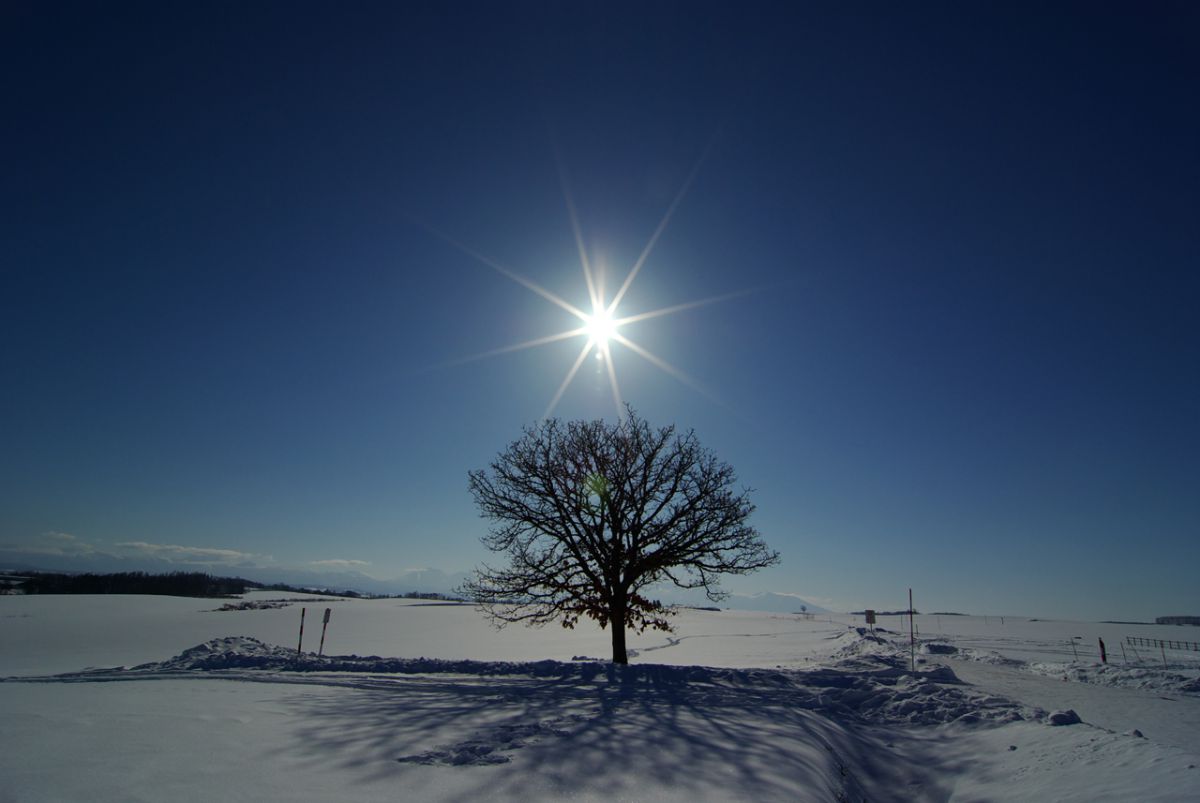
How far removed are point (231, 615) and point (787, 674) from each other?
5751cm

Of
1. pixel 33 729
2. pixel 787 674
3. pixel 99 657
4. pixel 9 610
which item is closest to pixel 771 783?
pixel 33 729

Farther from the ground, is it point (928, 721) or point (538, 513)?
point (538, 513)

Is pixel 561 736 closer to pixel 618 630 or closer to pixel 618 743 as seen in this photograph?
pixel 618 743

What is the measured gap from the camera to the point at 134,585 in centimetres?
11006

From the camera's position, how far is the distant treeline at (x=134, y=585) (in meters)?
96.5

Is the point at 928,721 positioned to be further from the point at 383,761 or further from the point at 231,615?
the point at 231,615

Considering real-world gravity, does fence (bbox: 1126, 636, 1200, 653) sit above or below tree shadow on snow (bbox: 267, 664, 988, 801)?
above

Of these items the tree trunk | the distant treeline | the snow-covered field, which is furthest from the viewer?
the distant treeline

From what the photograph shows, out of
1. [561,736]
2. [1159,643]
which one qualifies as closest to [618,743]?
[561,736]

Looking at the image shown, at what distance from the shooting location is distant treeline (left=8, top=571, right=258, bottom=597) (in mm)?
96500

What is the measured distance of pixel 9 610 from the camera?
2044 inches

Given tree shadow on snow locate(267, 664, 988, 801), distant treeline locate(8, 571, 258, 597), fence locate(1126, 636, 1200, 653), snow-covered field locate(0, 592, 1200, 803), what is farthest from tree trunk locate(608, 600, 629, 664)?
distant treeline locate(8, 571, 258, 597)

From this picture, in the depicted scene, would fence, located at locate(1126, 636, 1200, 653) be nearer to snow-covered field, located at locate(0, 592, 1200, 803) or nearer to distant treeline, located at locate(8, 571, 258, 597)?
snow-covered field, located at locate(0, 592, 1200, 803)

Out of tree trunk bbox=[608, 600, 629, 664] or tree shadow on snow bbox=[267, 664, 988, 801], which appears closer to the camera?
tree shadow on snow bbox=[267, 664, 988, 801]
